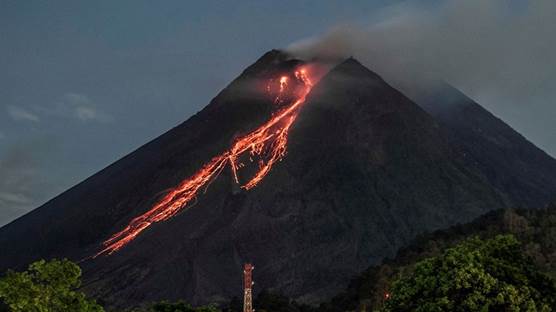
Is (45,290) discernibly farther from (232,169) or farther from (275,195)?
(232,169)

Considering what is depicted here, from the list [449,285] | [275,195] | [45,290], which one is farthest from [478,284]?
[275,195]

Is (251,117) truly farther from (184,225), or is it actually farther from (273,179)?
(184,225)

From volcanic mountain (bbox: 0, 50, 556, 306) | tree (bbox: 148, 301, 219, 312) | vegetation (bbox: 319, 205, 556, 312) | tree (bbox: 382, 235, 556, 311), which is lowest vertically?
vegetation (bbox: 319, 205, 556, 312)

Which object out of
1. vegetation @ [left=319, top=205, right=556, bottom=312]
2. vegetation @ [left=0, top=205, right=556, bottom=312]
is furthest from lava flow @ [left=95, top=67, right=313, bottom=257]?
vegetation @ [left=0, top=205, right=556, bottom=312]

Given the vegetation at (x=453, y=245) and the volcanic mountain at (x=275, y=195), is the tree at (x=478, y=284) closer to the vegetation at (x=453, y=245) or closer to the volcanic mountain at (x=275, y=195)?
the vegetation at (x=453, y=245)

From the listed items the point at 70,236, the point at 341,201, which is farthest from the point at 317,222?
the point at 70,236

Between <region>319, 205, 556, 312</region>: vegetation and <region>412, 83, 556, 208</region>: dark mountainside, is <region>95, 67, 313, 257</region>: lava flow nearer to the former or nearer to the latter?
<region>412, 83, 556, 208</region>: dark mountainside
